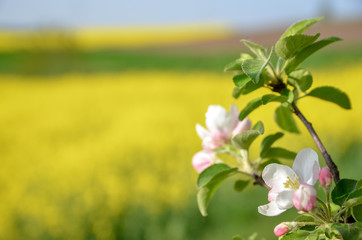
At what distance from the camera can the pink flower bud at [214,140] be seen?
676mm

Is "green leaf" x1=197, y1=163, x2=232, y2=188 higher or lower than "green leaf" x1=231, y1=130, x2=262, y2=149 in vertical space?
lower

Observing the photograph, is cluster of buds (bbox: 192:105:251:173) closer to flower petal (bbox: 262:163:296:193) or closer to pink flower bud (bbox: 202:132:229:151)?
pink flower bud (bbox: 202:132:229:151)

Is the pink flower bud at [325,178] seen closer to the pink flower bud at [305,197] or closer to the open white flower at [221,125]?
the pink flower bud at [305,197]

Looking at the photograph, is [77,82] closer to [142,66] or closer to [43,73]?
[43,73]

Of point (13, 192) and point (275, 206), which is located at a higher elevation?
point (13, 192)

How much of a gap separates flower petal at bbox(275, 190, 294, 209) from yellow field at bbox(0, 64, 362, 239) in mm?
3350

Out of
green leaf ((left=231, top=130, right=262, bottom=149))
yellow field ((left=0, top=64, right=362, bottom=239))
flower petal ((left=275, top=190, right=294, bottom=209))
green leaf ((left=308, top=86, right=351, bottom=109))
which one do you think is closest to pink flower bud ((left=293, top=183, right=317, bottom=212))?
flower petal ((left=275, top=190, right=294, bottom=209))

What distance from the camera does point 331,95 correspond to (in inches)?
26.0

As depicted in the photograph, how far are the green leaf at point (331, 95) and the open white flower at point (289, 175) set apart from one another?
171 millimetres

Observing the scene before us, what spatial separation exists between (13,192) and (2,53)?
19.2m

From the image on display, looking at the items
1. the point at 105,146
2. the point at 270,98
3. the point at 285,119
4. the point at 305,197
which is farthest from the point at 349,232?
the point at 105,146

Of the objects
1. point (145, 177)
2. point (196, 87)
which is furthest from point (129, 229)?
point (196, 87)

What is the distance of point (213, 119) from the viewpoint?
663 mm

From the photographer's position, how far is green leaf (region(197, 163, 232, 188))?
0.62 m
